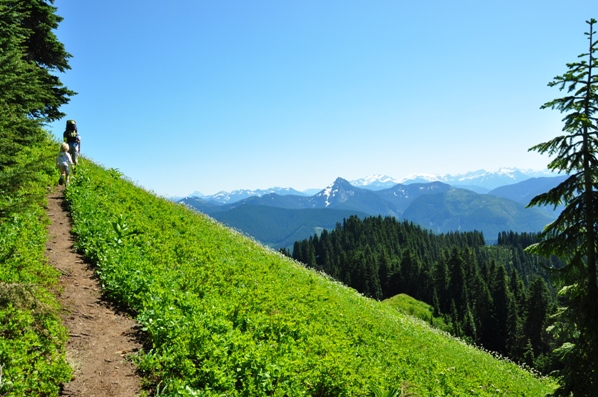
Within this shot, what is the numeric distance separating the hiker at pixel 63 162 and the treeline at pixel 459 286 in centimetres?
6347

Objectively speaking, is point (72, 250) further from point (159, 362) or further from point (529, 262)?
point (529, 262)

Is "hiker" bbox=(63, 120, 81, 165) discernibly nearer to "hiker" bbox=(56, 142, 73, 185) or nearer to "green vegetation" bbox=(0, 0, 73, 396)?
"hiker" bbox=(56, 142, 73, 185)

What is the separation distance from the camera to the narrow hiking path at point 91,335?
6.20 meters

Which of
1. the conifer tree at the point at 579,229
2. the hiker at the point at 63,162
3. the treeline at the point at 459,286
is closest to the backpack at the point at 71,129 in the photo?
the hiker at the point at 63,162

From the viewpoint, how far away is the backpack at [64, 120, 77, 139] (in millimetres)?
19969

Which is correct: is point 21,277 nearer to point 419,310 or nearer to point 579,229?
point 579,229

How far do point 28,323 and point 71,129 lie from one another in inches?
677

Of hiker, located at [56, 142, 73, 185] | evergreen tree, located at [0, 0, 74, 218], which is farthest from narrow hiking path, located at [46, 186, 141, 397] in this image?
hiker, located at [56, 142, 73, 185]

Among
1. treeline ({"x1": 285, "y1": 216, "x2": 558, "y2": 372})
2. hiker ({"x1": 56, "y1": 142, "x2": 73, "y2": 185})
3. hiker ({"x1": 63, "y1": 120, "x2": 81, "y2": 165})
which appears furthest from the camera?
treeline ({"x1": 285, "y1": 216, "x2": 558, "y2": 372})

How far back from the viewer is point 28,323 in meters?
6.40

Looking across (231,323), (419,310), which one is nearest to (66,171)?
(231,323)

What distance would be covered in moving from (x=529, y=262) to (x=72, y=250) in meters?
227

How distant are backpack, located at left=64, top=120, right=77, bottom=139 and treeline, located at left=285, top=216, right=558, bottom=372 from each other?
64.2 metres

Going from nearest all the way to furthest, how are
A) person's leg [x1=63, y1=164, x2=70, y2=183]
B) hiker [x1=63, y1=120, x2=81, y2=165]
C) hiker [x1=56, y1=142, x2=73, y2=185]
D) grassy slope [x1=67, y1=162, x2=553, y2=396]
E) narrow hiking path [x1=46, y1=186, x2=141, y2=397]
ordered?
narrow hiking path [x1=46, y1=186, x2=141, y2=397]
grassy slope [x1=67, y1=162, x2=553, y2=396]
hiker [x1=56, y1=142, x2=73, y2=185]
person's leg [x1=63, y1=164, x2=70, y2=183]
hiker [x1=63, y1=120, x2=81, y2=165]
